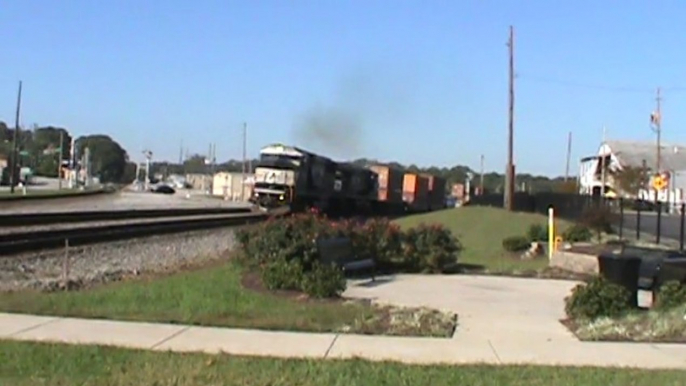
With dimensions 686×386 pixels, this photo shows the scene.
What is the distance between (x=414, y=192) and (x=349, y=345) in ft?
217

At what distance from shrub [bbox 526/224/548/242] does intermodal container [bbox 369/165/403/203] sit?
3992 cm

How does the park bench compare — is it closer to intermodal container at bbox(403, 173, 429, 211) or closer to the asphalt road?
the asphalt road

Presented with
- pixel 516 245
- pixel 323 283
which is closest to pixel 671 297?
pixel 323 283

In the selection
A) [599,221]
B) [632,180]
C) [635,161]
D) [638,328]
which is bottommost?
[638,328]

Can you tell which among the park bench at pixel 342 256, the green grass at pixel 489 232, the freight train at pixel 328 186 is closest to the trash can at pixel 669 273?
the park bench at pixel 342 256

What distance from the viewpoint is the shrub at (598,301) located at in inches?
532

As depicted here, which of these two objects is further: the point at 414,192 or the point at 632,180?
the point at 632,180

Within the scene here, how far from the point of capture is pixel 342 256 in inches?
762

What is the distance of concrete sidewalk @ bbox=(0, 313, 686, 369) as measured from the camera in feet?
33.6

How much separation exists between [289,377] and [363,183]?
196ft

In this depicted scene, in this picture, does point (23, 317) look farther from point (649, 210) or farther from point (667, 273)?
point (649, 210)

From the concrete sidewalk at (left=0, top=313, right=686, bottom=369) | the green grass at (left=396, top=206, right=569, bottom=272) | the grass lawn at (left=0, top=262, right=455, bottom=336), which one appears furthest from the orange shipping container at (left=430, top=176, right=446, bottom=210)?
the concrete sidewalk at (left=0, top=313, right=686, bottom=369)

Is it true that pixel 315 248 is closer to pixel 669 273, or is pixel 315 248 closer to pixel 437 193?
pixel 669 273

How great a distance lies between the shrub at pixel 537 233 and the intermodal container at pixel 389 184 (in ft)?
131
